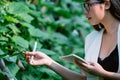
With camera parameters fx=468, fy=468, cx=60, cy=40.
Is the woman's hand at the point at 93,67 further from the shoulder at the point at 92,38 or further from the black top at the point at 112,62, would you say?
the shoulder at the point at 92,38

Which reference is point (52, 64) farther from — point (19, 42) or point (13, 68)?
point (19, 42)

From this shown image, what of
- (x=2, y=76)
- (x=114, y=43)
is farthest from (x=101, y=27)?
(x=2, y=76)

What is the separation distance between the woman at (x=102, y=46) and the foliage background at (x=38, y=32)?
50 cm

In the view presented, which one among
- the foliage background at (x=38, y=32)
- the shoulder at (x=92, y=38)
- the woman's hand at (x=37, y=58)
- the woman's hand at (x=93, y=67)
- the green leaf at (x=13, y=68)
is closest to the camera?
the woman's hand at (x=93, y=67)

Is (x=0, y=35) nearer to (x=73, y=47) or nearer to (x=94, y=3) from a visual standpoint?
(x=94, y=3)

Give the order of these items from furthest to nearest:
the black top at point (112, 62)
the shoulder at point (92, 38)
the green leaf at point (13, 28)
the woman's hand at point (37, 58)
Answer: the green leaf at point (13, 28)
the shoulder at point (92, 38)
the woman's hand at point (37, 58)
the black top at point (112, 62)

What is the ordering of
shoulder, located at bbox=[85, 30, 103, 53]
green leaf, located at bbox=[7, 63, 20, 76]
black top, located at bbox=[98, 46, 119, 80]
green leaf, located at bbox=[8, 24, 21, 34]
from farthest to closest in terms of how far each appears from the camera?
green leaf, located at bbox=[8, 24, 21, 34], green leaf, located at bbox=[7, 63, 20, 76], shoulder, located at bbox=[85, 30, 103, 53], black top, located at bbox=[98, 46, 119, 80]

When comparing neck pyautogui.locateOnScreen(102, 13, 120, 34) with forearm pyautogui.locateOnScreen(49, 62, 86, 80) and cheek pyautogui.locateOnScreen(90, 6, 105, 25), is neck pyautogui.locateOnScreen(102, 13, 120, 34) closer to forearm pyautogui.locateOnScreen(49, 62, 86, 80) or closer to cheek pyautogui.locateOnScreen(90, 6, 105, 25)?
cheek pyautogui.locateOnScreen(90, 6, 105, 25)

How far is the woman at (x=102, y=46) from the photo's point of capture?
9.75 feet

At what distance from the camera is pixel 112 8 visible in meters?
3.18

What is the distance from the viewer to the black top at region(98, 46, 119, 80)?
3.09m

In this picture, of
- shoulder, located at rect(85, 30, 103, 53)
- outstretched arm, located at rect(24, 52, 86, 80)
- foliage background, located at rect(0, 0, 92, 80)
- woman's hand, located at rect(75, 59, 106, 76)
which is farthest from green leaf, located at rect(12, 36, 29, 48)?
woman's hand, located at rect(75, 59, 106, 76)

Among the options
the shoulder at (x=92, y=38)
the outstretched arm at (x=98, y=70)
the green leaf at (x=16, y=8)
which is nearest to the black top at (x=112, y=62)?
the outstretched arm at (x=98, y=70)

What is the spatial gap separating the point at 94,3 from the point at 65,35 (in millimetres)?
3101
